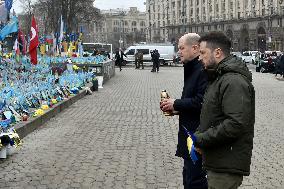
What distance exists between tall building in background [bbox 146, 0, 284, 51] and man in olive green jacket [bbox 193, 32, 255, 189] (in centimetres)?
6310

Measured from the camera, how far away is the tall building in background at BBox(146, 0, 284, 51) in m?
86.2

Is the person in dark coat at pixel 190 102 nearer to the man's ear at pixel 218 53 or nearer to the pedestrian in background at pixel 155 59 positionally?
the man's ear at pixel 218 53

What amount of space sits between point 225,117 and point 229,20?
100m

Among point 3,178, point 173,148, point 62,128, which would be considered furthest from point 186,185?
point 62,128

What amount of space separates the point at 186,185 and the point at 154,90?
1727 centimetres

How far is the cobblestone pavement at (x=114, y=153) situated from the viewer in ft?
22.2

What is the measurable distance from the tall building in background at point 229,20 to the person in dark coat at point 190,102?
6218 centimetres

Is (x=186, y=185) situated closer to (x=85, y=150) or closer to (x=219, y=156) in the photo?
(x=219, y=156)

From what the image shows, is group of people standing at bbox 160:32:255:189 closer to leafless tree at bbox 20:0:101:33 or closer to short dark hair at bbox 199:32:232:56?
short dark hair at bbox 199:32:232:56

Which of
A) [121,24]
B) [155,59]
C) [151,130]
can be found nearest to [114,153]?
[151,130]

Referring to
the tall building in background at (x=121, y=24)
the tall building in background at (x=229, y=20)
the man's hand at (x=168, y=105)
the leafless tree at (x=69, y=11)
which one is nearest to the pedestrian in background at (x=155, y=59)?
the leafless tree at (x=69, y=11)

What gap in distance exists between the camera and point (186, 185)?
15.1 feet

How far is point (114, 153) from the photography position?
8.55m

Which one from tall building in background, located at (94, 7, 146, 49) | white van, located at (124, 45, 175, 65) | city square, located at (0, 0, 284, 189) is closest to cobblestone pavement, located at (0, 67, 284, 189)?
city square, located at (0, 0, 284, 189)
